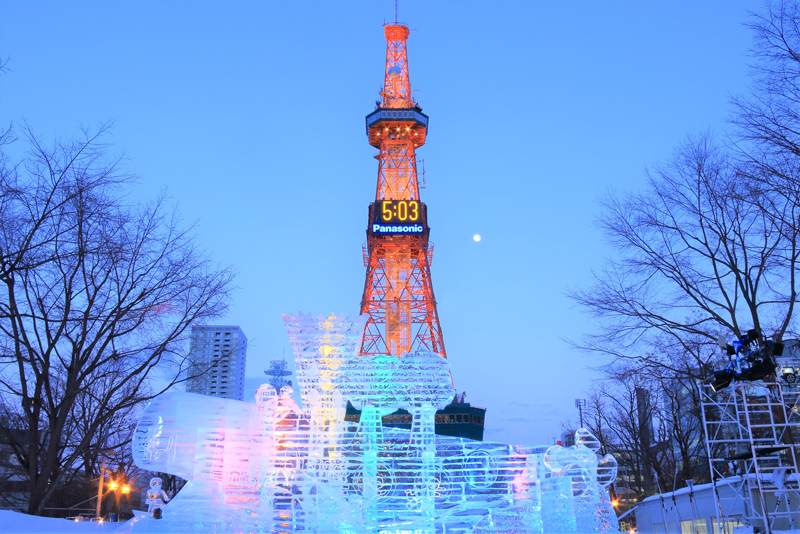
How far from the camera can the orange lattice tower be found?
49.3m

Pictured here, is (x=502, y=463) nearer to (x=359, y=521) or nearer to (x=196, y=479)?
(x=359, y=521)

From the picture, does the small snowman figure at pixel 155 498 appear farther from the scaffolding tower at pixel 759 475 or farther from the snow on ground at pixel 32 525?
the scaffolding tower at pixel 759 475

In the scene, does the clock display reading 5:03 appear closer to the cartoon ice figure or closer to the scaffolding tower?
the scaffolding tower

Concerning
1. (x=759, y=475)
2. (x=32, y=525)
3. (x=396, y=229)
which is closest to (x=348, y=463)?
(x=32, y=525)

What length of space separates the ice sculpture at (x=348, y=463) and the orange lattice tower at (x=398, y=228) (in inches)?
1380

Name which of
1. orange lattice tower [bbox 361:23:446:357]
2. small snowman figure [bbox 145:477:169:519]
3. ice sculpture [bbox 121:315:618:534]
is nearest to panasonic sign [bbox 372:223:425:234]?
orange lattice tower [bbox 361:23:446:357]

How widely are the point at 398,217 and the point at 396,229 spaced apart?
1148 millimetres

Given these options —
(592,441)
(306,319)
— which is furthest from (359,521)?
(592,441)

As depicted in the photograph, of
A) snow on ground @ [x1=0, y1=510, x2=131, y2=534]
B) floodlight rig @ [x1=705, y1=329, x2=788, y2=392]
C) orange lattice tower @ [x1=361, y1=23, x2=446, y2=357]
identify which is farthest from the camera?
orange lattice tower @ [x1=361, y1=23, x2=446, y2=357]

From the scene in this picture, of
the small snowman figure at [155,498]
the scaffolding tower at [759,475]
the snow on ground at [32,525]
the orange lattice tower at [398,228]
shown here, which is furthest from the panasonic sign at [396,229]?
the snow on ground at [32,525]

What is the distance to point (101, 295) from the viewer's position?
14.5m

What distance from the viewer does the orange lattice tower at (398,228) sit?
162 ft

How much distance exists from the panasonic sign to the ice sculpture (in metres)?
39.3

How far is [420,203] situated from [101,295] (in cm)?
3871
